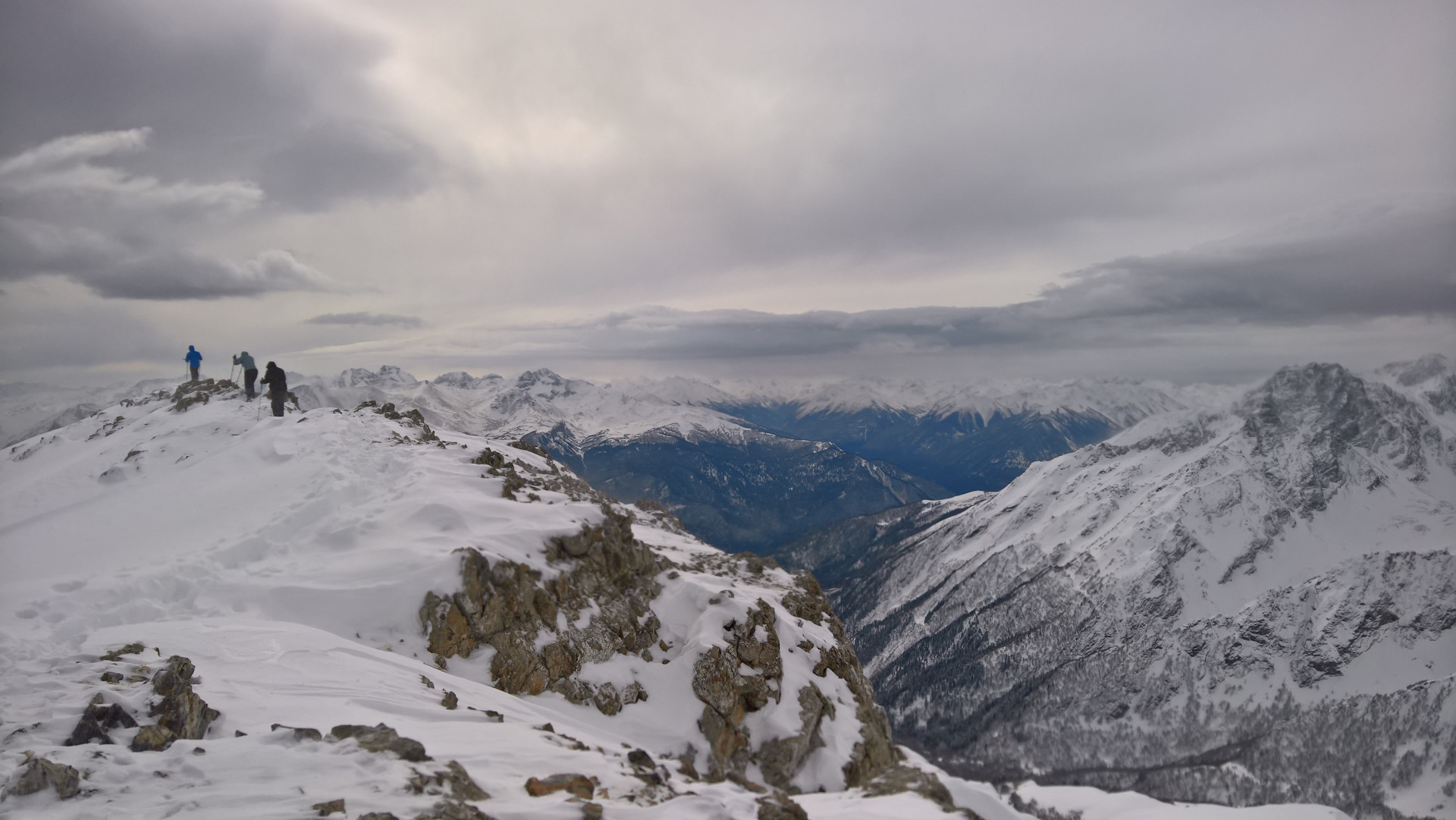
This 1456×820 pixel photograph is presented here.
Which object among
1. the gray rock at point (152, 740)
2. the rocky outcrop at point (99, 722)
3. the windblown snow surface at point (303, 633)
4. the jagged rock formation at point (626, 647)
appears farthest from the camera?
the jagged rock formation at point (626, 647)

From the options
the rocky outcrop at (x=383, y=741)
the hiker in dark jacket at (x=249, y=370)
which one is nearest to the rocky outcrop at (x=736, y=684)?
the rocky outcrop at (x=383, y=741)

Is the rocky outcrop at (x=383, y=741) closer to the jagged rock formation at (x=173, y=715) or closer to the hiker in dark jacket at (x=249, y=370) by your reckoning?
the jagged rock formation at (x=173, y=715)

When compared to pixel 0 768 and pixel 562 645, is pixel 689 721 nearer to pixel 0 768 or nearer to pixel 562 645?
pixel 562 645

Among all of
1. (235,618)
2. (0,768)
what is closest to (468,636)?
(235,618)

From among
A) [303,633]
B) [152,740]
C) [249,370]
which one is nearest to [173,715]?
[152,740]

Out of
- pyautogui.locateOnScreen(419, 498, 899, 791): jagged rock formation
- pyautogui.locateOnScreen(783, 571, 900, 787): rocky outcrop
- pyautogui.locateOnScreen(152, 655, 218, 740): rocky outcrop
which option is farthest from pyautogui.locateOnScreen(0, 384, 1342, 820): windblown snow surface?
pyautogui.locateOnScreen(783, 571, 900, 787): rocky outcrop
